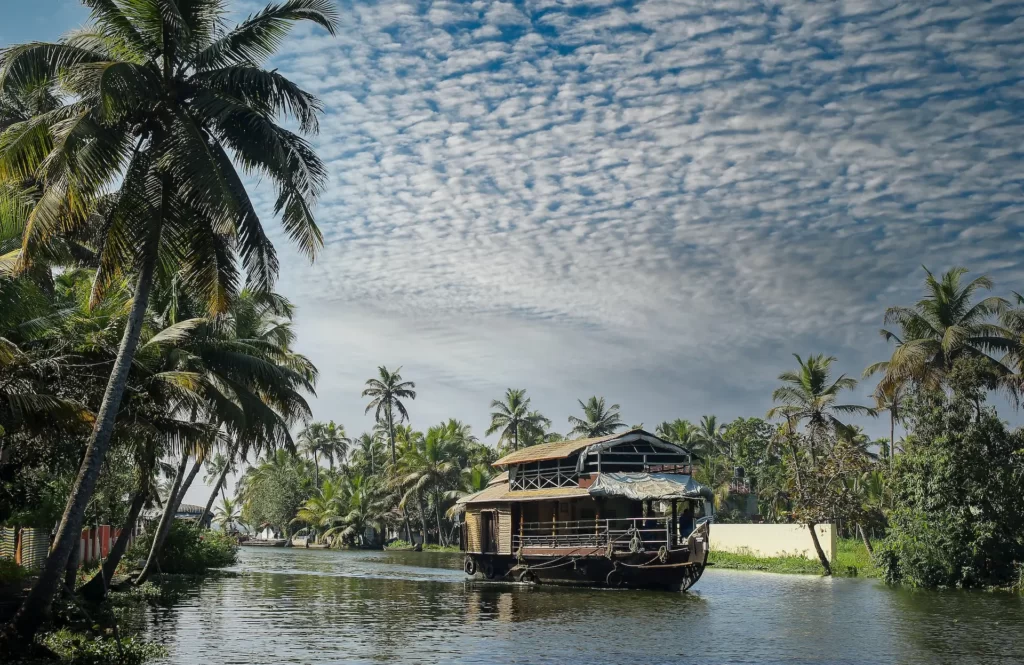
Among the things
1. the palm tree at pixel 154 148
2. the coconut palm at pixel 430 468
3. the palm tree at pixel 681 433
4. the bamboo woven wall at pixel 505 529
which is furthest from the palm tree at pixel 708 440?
the palm tree at pixel 154 148

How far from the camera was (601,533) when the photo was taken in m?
32.1

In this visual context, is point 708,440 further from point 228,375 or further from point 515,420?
point 228,375

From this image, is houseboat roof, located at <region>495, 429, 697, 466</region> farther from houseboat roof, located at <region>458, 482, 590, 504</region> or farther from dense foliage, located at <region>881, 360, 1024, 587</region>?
dense foliage, located at <region>881, 360, 1024, 587</region>

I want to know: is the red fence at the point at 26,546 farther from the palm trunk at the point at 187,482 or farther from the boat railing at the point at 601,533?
the boat railing at the point at 601,533

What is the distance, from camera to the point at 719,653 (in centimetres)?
1684

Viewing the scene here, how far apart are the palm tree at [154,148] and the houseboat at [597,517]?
60.7 feet

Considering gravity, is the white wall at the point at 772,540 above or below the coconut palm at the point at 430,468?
below

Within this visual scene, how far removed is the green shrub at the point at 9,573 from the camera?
21.5 m

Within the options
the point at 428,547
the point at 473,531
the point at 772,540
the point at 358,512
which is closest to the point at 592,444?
the point at 473,531

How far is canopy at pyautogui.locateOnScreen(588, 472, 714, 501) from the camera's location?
1176 inches

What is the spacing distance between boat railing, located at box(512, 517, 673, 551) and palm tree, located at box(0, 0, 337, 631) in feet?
60.8

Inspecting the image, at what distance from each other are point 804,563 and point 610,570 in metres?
14.1

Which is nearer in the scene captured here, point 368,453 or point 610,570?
point 610,570

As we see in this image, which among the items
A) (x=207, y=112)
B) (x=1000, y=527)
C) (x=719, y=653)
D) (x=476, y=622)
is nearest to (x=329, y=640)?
(x=476, y=622)
